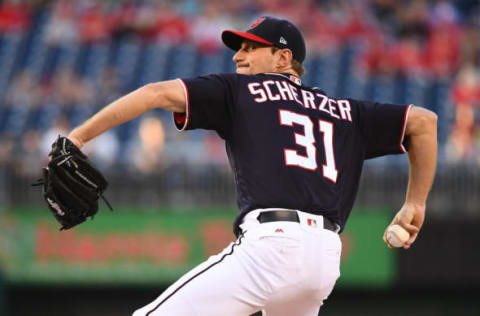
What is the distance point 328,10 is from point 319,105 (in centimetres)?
1133

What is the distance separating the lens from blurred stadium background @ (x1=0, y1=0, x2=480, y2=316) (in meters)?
10.4

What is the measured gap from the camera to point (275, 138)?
3.99 meters

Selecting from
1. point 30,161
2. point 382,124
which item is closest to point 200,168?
point 30,161

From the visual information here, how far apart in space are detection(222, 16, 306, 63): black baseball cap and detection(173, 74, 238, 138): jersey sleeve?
0.35m

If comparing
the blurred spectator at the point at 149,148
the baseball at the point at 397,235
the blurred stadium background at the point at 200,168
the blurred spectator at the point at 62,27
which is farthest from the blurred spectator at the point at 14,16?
the baseball at the point at 397,235

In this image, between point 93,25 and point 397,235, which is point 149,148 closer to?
point 93,25

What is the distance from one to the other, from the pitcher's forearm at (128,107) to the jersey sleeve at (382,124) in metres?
1.05

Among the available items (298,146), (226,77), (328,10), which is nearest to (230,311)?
(298,146)

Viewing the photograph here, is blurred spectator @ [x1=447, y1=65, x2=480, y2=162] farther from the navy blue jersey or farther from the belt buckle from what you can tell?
the belt buckle

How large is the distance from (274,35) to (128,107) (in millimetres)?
972

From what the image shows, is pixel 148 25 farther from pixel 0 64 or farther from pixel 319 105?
pixel 319 105

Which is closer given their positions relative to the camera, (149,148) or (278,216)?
(278,216)

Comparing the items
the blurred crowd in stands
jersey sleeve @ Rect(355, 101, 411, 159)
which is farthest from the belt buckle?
the blurred crowd in stands

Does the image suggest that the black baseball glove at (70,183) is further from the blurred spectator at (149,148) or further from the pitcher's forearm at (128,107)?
the blurred spectator at (149,148)
